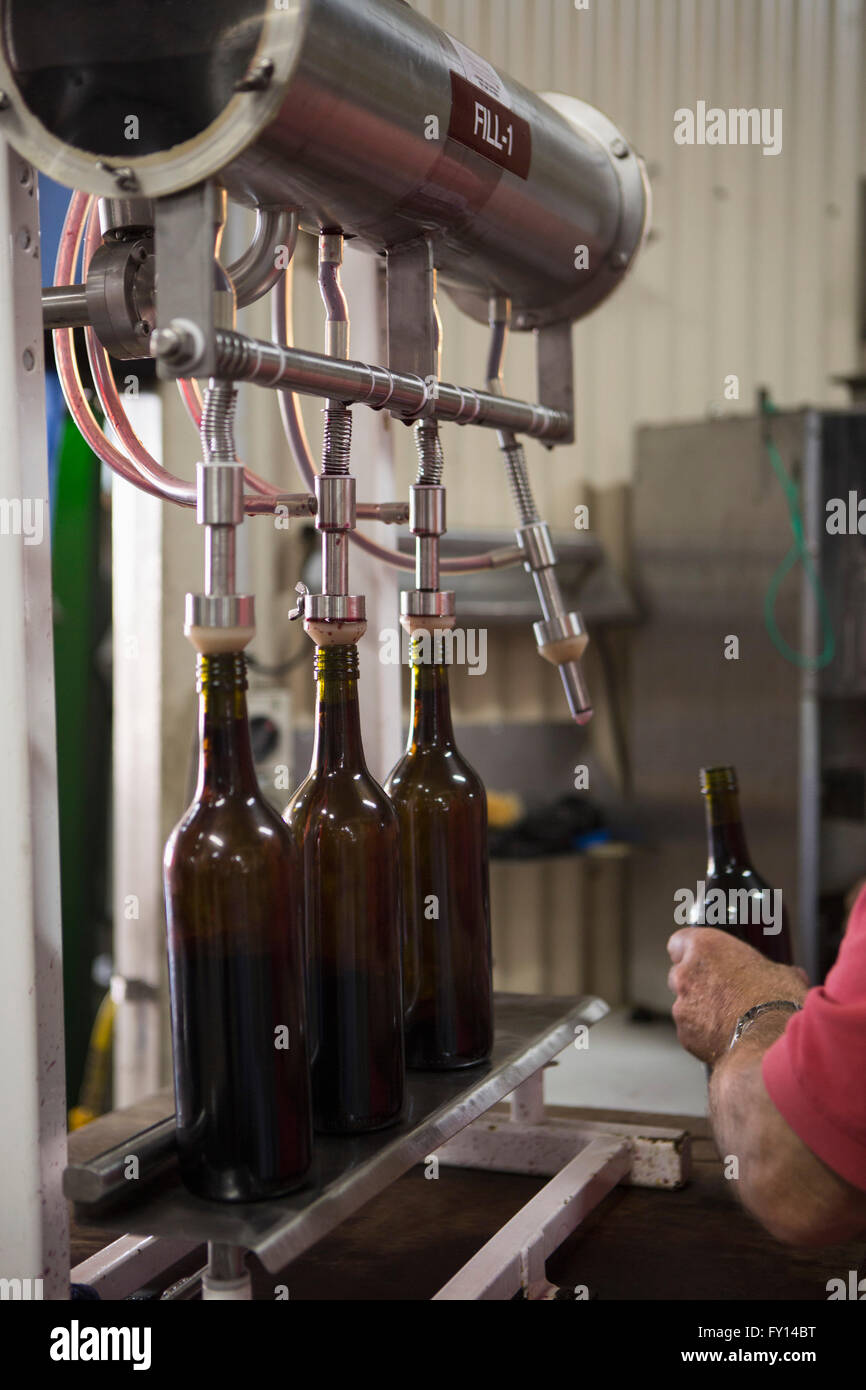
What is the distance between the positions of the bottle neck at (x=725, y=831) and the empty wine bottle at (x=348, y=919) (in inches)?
16.8

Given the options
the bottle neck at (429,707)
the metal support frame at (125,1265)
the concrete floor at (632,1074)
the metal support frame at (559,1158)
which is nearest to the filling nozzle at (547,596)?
the bottle neck at (429,707)

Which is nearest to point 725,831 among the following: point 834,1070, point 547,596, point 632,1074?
point 547,596

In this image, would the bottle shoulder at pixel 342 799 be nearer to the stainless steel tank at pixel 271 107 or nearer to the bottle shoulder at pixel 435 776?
the bottle shoulder at pixel 435 776

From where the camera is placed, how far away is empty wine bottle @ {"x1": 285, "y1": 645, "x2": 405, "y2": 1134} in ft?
2.40

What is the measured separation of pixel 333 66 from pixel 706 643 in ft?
10.2

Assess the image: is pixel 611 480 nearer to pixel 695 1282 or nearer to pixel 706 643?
pixel 706 643

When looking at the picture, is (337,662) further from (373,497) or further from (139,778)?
(139,778)

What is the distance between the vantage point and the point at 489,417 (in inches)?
35.9

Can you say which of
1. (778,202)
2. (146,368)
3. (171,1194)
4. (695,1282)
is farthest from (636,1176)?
(778,202)

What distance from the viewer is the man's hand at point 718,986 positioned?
93 centimetres

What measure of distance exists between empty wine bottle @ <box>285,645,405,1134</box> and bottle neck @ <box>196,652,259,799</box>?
0.40ft

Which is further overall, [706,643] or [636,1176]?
[706,643]

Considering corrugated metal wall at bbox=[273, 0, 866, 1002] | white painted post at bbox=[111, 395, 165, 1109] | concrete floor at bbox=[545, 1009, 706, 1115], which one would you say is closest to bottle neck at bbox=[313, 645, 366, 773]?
white painted post at bbox=[111, 395, 165, 1109]

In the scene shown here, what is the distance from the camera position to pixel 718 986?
96 centimetres
